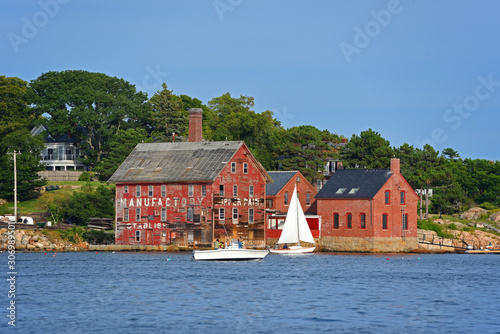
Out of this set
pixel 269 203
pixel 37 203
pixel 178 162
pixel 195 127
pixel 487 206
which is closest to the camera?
pixel 178 162

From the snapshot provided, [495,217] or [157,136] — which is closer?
[495,217]

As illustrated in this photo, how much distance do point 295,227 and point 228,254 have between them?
1276 cm

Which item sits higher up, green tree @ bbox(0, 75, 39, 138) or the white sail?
green tree @ bbox(0, 75, 39, 138)

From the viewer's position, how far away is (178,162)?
89.5 m

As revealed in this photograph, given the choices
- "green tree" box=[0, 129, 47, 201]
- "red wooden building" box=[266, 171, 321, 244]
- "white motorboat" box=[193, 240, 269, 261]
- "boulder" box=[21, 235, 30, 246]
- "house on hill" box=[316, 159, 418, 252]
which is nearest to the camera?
"white motorboat" box=[193, 240, 269, 261]

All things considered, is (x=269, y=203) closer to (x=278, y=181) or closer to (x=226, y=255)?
(x=278, y=181)

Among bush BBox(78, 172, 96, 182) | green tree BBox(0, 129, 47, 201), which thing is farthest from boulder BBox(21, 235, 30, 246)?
bush BBox(78, 172, 96, 182)

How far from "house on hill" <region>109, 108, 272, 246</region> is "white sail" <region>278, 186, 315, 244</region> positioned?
19.4 ft

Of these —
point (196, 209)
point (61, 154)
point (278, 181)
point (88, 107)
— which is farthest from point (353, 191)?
point (61, 154)

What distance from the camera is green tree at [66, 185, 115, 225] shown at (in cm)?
9494

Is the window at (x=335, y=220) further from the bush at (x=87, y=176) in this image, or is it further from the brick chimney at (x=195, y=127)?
the bush at (x=87, y=176)

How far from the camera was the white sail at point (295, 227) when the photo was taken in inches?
3258

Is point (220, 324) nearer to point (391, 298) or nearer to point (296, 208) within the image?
point (391, 298)

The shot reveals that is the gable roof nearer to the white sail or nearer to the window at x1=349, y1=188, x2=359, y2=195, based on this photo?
the white sail
